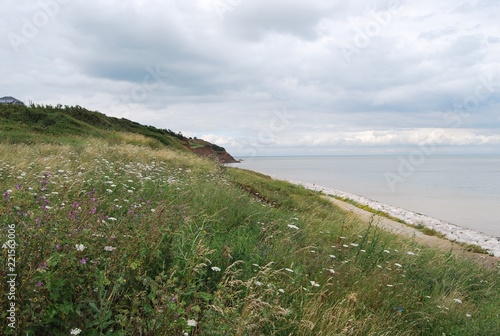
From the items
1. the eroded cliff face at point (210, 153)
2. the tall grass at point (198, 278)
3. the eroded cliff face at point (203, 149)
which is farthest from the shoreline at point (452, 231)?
the eroded cliff face at point (203, 149)

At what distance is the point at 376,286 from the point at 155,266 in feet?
10.2

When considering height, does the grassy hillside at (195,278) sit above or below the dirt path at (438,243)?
above

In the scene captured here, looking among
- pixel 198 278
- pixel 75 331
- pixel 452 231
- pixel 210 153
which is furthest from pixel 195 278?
pixel 210 153

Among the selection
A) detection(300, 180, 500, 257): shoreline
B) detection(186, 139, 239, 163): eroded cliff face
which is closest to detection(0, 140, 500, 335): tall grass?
detection(300, 180, 500, 257): shoreline

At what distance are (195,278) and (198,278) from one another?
0.08 meters

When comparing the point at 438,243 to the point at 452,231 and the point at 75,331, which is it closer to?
the point at 452,231

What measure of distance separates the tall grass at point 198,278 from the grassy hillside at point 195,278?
0.02 meters

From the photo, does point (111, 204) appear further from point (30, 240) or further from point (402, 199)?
point (402, 199)

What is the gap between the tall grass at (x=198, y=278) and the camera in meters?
2.65

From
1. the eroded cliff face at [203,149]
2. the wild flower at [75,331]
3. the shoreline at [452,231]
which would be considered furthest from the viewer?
the eroded cliff face at [203,149]

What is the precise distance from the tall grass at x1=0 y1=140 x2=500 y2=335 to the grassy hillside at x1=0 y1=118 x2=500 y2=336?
15 millimetres

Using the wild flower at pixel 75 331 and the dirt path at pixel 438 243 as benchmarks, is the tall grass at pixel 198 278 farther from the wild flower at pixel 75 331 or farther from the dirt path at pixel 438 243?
the dirt path at pixel 438 243

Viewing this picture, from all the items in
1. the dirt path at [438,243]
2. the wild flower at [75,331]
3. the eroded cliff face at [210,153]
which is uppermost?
the eroded cliff face at [210,153]

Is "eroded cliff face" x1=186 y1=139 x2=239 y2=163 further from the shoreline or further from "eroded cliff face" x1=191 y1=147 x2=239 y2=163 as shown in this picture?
the shoreline
